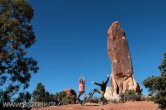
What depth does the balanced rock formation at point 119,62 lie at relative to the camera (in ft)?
292

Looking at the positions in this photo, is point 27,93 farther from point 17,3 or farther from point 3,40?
point 17,3

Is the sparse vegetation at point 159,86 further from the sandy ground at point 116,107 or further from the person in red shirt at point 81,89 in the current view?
the person in red shirt at point 81,89

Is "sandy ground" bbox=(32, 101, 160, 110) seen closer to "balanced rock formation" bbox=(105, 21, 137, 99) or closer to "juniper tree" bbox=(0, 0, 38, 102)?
"juniper tree" bbox=(0, 0, 38, 102)

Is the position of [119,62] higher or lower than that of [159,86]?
higher

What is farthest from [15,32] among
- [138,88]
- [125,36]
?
[125,36]

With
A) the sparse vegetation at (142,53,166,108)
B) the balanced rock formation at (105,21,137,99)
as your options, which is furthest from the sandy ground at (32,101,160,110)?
the balanced rock formation at (105,21,137,99)

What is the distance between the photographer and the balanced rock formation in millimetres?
88944

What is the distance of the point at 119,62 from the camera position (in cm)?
9388

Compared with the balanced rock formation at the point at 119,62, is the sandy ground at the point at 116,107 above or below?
below

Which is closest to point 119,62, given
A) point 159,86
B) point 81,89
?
point 81,89

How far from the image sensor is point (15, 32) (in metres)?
23.4

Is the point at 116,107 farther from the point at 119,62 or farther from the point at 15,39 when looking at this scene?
the point at 119,62

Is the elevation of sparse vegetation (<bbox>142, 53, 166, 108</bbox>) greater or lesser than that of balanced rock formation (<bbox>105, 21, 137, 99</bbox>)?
lesser

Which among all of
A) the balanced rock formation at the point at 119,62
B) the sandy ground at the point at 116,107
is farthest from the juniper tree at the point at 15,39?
the balanced rock formation at the point at 119,62
